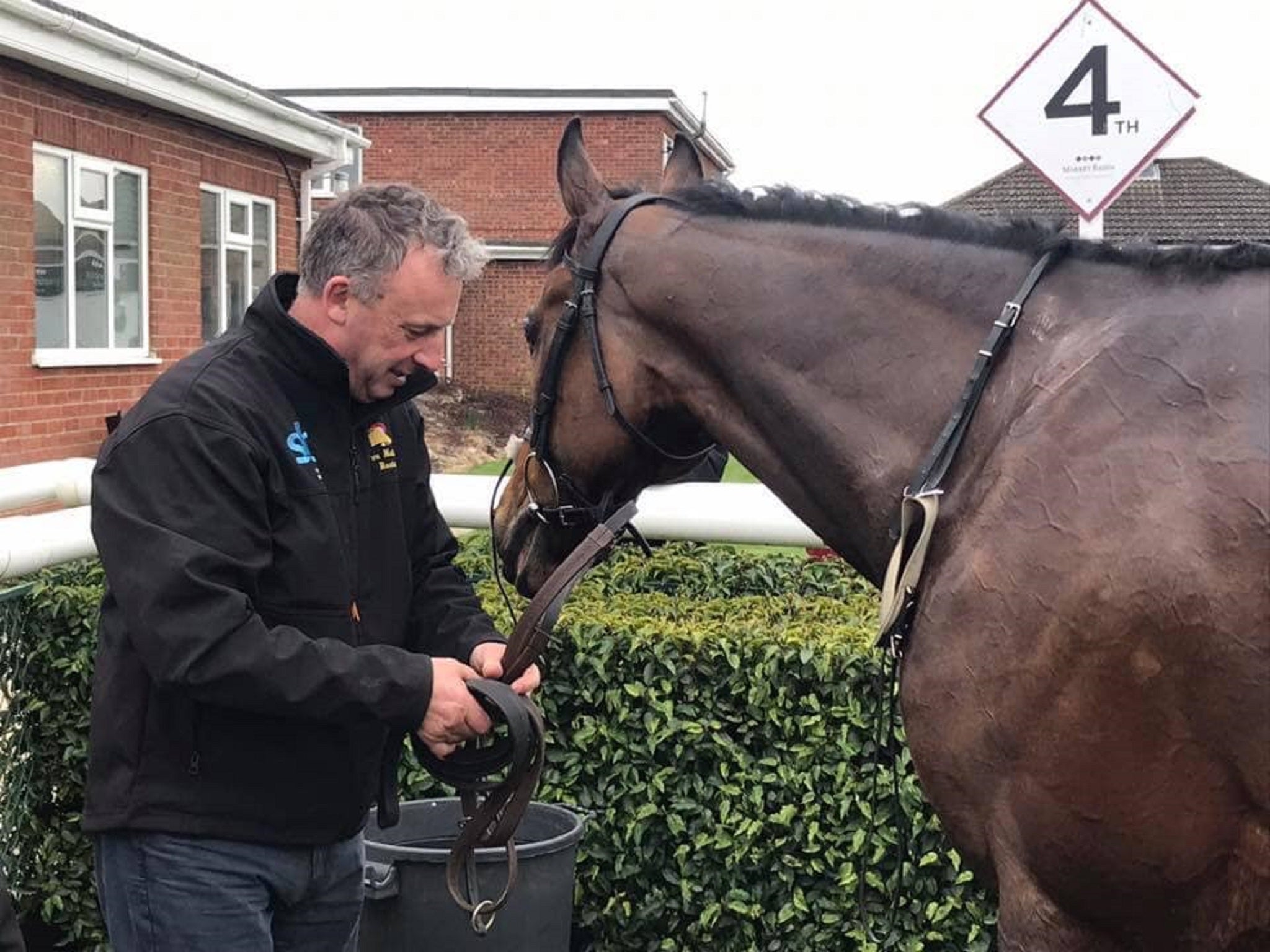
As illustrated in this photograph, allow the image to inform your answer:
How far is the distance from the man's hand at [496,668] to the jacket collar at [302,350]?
542 millimetres

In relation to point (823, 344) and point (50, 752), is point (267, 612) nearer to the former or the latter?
point (823, 344)

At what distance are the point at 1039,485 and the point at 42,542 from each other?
9.12 feet

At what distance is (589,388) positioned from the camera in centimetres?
283

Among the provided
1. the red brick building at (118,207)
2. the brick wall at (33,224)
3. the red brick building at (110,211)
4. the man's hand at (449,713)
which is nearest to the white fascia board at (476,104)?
the red brick building at (118,207)

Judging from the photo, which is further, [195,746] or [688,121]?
[688,121]

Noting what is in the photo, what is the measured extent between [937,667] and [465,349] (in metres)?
25.1

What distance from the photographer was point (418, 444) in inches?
119

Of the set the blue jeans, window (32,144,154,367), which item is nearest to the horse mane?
the blue jeans

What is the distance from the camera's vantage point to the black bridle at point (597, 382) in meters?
2.78

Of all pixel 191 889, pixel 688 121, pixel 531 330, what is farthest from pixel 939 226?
pixel 688 121

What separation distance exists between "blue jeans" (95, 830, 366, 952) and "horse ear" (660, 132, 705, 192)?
1556 mm

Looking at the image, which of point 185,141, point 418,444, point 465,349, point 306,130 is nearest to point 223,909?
point 418,444

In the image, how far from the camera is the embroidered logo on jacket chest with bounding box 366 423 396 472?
2.80 metres

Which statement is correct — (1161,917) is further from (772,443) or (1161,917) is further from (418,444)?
(418,444)
